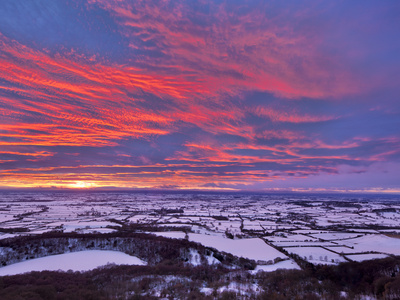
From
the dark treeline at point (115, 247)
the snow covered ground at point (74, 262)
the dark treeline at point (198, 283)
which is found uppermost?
the dark treeline at point (198, 283)

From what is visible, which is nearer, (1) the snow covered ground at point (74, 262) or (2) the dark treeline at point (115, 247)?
(1) the snow covered ground at point (74, 262)

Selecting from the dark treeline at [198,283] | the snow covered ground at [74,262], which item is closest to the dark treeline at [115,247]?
the snow covered ground at [74,262]

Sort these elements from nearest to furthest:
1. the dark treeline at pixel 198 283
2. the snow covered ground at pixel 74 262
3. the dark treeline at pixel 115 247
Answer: the dark treeline at pixel 198 283
the snow covered ground at pixel 74 262
the dark treeline at pixel 115 247

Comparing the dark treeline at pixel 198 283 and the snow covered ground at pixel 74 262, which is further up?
the dark treeline at pixel 198 283

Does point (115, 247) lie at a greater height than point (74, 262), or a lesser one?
greater

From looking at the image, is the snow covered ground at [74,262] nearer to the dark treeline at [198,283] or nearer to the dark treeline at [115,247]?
the dark treeline at [115,247]

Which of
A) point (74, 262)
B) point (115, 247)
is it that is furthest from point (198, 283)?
point (115, 247)

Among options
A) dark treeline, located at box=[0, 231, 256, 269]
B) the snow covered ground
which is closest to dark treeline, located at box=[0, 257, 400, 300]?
the snow covered ground

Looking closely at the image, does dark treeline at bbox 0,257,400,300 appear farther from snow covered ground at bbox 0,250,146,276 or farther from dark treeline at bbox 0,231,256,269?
dark treeline at bbox 0,231,256,269

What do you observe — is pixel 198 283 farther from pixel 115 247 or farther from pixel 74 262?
pixel 115 247
